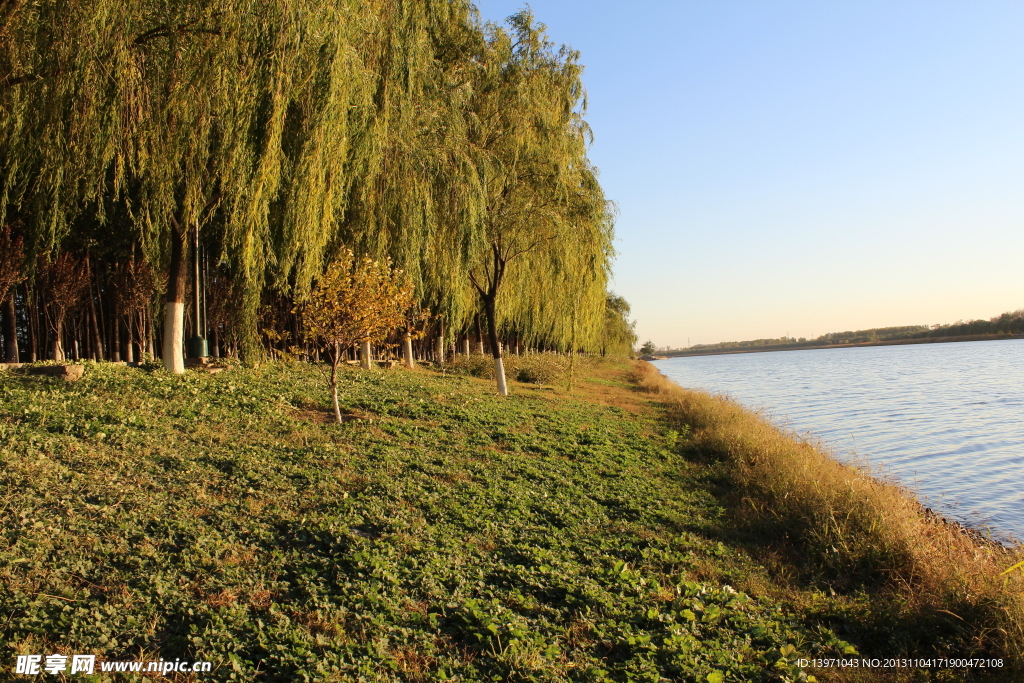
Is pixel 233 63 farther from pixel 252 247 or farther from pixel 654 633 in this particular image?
pixel 654 633

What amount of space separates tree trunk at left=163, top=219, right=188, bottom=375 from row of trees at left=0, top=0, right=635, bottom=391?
1.4 inches

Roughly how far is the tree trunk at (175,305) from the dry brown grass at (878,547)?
934cm

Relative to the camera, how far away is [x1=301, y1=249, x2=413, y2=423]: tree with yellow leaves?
10078 mm

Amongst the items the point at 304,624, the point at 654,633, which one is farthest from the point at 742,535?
the point at 304,624

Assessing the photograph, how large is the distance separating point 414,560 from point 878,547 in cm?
465

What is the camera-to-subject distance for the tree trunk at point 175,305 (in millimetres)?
11102

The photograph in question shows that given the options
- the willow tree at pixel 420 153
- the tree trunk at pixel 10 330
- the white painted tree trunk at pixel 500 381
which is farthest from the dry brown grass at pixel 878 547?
the tree trunk at pixel 10 330

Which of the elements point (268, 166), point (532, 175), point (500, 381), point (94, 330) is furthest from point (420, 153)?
point (94, 330)

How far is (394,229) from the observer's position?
13.9 meters

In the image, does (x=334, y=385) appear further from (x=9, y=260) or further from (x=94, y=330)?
(x=94, y=330)

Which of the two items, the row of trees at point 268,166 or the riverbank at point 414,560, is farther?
the row of trees at point 268,166

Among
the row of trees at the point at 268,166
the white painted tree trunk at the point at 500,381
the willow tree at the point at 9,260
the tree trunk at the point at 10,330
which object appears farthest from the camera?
the white painted tree trunk at the point at 500,381

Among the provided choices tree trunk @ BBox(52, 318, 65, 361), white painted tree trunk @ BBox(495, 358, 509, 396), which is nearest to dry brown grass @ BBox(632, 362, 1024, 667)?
white painted tree trunk @ BBox(495, 358, 509, 396)

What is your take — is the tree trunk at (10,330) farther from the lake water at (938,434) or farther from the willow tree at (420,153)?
the lake water at (938,434)
